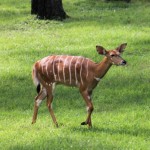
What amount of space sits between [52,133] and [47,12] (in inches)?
555

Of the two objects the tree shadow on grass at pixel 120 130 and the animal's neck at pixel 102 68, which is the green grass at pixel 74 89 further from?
the animal's neck at pixel 102 68

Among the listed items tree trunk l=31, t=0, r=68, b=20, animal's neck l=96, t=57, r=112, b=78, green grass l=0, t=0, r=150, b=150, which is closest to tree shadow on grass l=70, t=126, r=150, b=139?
green grass l=0, t=0, r=150, b=150

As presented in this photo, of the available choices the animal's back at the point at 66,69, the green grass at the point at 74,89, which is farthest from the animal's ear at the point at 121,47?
the green grass at the point at 74,89

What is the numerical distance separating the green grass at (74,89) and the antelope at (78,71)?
64cm

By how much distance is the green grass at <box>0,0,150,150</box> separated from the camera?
10359mm

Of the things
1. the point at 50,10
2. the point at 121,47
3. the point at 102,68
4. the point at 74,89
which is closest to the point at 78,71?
the point at 102,68

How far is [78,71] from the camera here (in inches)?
431

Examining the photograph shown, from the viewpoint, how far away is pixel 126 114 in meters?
12.0

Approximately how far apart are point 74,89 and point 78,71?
11.9ft

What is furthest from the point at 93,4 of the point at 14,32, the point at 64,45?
the point at 64,45

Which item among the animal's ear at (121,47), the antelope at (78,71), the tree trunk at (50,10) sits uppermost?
the animal's ear at (121,47)

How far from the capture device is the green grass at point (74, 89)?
408 inches

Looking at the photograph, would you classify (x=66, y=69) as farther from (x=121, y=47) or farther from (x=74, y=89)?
(x=74, y=89)

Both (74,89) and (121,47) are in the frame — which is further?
(74,89)
